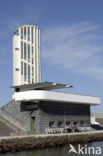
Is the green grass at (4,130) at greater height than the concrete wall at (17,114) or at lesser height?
lesser

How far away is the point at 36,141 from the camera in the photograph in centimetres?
2938

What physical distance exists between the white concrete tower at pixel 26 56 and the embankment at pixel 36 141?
20.8 metres

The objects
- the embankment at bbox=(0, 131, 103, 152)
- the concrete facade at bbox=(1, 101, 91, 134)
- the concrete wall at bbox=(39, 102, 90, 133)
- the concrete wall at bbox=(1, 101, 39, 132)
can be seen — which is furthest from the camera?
the concrete wall at bbox=(1, 101, 39, 132)

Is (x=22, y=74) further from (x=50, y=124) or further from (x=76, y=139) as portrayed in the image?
(x=76, y=139)

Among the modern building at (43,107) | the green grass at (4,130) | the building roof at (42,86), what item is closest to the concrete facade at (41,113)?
the modern building at (43,107)

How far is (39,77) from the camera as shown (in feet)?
188

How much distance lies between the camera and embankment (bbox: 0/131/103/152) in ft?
88.2

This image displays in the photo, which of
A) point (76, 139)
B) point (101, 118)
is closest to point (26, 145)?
point (76, 139)

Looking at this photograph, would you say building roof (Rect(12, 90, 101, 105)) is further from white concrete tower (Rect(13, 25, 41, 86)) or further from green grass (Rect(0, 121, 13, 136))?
white concrete tower (Rect(13, 25, 41, 86))

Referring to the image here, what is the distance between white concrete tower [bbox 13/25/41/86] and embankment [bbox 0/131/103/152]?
20769 mm

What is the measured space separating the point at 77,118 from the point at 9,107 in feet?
35.4

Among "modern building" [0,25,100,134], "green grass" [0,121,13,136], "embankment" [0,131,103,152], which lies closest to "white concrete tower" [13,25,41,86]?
"modern building" [0,25,100,134]

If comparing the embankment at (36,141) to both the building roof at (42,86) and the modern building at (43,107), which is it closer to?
the modern building at (43,107)

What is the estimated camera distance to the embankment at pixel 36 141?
88.2 feet
